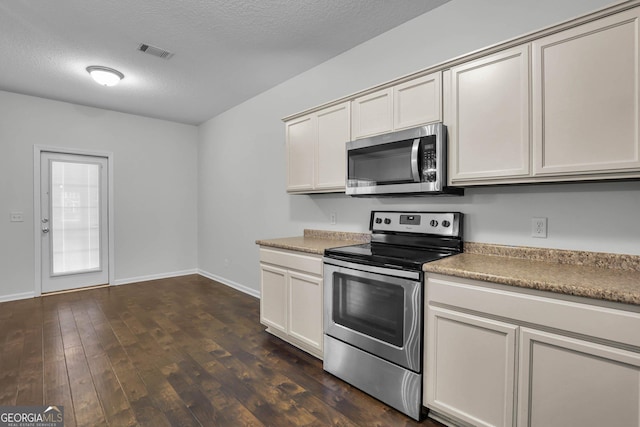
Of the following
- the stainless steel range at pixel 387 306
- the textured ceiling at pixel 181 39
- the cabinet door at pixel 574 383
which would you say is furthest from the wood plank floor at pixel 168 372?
the textured ceiling at pixel 181 39

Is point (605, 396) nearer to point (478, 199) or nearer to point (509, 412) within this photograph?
point (509, 412)

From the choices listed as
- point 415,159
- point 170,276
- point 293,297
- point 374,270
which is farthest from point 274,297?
point 170,276

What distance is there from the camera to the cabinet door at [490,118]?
5.63 feet

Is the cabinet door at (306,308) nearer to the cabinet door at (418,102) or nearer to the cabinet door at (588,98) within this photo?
the cabinet door at (418,102)

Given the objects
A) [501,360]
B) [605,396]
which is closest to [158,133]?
[501,360]

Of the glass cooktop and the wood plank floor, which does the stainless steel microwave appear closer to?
the glass cooktop

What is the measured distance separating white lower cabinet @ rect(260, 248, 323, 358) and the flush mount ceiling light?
2.60 meters

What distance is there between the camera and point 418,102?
2168mm

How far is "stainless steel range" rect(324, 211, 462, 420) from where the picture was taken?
1840 mm

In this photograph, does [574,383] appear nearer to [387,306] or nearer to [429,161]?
[387,306]

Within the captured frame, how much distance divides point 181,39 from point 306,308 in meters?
2.64

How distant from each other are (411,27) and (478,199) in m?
1.51

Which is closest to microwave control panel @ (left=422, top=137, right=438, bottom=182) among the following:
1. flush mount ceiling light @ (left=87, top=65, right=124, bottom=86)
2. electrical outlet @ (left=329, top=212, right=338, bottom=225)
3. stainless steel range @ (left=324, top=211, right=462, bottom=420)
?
stainless steel range @ (left=324, top=211, right=462, bottom=420)

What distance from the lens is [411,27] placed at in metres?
2.58
